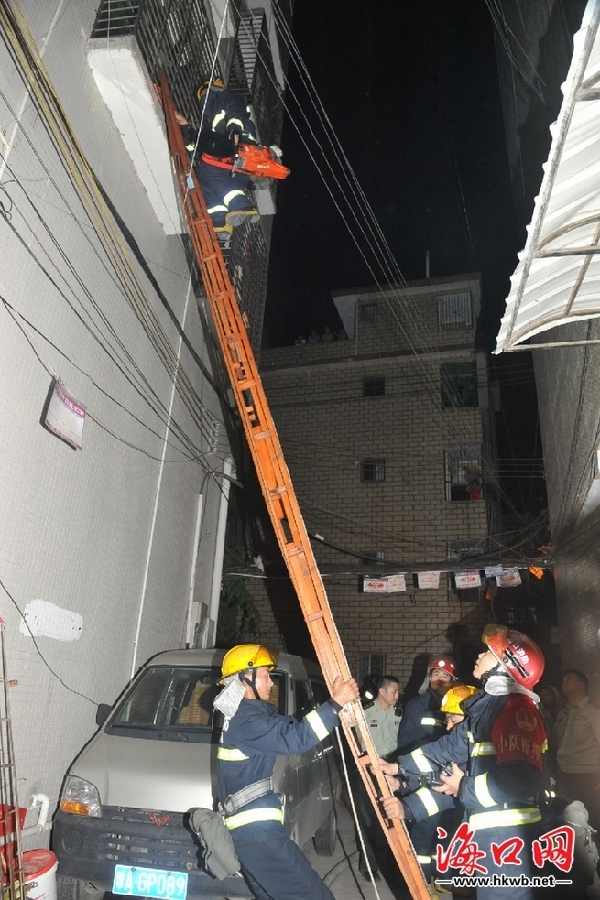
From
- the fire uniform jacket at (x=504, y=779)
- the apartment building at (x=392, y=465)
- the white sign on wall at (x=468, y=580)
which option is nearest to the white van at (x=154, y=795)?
the fire uniform jacket at (x=504, y=779)

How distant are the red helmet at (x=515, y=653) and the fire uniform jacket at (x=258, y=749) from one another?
1.03 m

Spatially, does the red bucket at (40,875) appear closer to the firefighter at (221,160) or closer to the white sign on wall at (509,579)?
the firefighter at (221,160)

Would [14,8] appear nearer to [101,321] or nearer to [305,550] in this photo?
Answer: [101,321]

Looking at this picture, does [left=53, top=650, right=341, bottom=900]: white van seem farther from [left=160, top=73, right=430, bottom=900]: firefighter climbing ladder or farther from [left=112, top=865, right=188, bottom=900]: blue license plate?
[left=160, top=73, right=430, bottom=900]: firefighter climbing ladder

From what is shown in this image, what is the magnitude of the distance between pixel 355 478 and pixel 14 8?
1186 centimetres

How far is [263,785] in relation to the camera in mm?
3232

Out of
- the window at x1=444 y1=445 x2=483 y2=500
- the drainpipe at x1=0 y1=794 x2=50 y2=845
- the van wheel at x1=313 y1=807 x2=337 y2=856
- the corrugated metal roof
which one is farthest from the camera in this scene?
the window at x1=444 y1=445 x2=483 y2=500

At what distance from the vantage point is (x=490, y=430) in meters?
17.8

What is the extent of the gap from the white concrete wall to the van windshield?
2.22ft

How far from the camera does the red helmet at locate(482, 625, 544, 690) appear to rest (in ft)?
11.4

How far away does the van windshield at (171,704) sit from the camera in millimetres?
4481

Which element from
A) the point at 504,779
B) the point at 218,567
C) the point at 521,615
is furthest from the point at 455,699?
the point at 521,615

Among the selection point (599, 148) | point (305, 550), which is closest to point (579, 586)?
point (305, 550)

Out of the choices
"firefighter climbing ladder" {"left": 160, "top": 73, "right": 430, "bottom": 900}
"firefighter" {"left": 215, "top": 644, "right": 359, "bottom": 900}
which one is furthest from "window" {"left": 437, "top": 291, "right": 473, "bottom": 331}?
"firefighter" {"left": 215, "top": 644, "right": 359, "bottom": 900}
